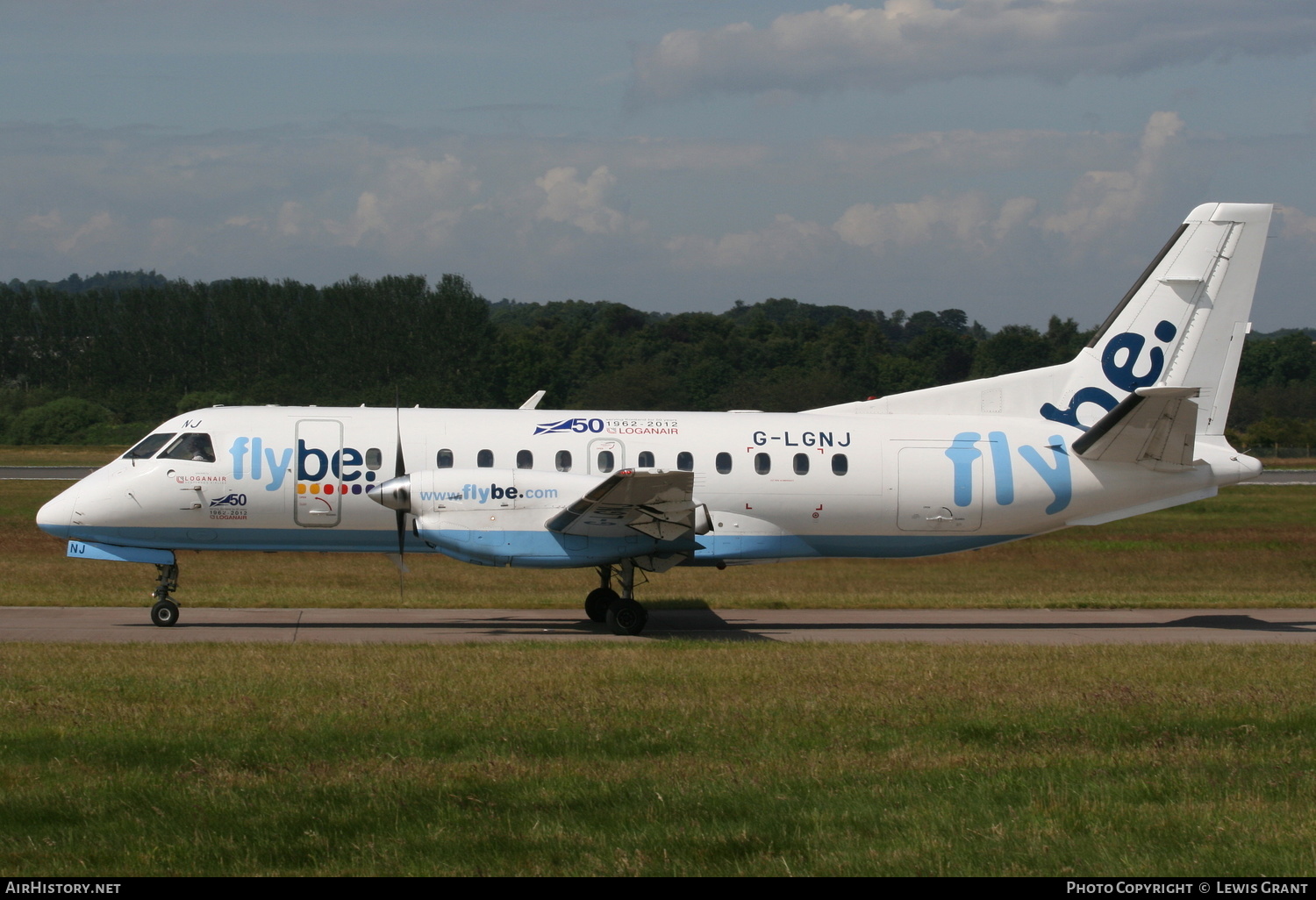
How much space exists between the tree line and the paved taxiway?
3146 centimetres

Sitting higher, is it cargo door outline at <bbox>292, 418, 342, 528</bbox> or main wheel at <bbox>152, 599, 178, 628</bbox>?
cargo door outline at <bbox>292, 418, 342, 528</bbox>

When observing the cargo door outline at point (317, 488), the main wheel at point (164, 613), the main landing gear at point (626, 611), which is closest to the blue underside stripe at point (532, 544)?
the cargo door outline at point (317, 488)

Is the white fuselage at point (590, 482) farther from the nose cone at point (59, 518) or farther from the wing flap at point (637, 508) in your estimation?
the wing flap at point (637, 508)

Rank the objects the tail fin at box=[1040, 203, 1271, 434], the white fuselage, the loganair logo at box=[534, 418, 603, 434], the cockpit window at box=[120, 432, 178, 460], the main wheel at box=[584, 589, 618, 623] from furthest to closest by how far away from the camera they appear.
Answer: the tail fin at box=[1040, 203, 1271, 434] < the main wheel at box=[584, 589, 618, 623] < the loganair logo at box=[534, 418, 603, 434] < the cockpit window at box=[120, 432, 178, 460] < the white fuselage

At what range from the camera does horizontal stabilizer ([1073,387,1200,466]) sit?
17.5 meters

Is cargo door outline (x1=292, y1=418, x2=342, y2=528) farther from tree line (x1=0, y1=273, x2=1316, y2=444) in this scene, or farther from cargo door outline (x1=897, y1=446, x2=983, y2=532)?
tree line (x1=0, y1=273, x2=1316, y2=444)

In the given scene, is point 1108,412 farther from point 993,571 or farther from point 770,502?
point 993,571

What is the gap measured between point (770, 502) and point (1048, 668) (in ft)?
18.0

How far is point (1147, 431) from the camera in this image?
1792 cm

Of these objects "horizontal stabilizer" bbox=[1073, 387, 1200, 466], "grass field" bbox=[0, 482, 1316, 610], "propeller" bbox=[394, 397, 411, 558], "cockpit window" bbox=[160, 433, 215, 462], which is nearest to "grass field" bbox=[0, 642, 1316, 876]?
"propeller" bbox=[394, 397, 411, 558]

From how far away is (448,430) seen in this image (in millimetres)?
17703

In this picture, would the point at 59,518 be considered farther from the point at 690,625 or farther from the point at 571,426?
the point at 690,625

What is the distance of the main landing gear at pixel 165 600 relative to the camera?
16984 mm
